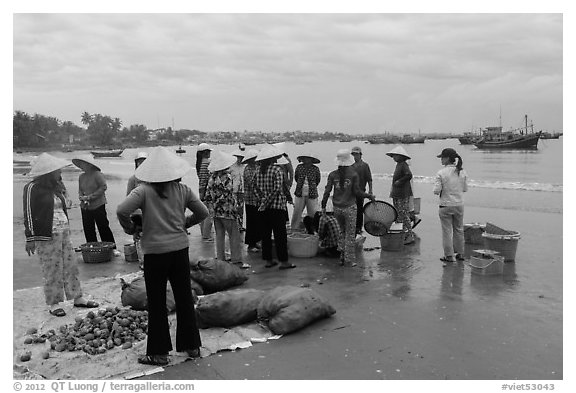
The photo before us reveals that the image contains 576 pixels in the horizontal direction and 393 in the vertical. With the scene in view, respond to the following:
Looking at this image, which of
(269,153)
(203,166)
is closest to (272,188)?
(269,153)

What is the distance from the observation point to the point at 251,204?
764cm

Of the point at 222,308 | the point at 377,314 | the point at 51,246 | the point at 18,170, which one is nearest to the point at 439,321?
the point at 377,314

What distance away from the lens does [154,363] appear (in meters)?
3.91

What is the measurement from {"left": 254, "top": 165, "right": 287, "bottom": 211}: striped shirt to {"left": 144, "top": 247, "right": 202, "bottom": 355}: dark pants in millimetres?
2740

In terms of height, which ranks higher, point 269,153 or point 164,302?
point 269,153

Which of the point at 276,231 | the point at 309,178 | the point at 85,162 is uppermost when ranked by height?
the point at 85,162

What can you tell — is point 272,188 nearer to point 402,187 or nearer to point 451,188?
point 402,187

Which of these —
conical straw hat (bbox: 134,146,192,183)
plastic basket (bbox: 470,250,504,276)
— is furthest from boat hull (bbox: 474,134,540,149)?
conical straw hat (bbox: 134,146,192,183)

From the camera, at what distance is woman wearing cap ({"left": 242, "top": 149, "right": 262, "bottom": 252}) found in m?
7.60

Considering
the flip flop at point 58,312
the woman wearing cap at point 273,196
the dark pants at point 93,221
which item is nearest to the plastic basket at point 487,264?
the woman wearing cap at point 273,196

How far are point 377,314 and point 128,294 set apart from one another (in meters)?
2.63

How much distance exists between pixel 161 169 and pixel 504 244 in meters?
5.32

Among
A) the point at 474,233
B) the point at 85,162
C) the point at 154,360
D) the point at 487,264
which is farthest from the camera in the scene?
the point at 474,233

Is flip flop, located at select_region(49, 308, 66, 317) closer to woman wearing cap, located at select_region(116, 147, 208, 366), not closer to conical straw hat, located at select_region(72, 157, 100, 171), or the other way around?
woman wearing cap, located at select_region(116, 147, 208, 366)
